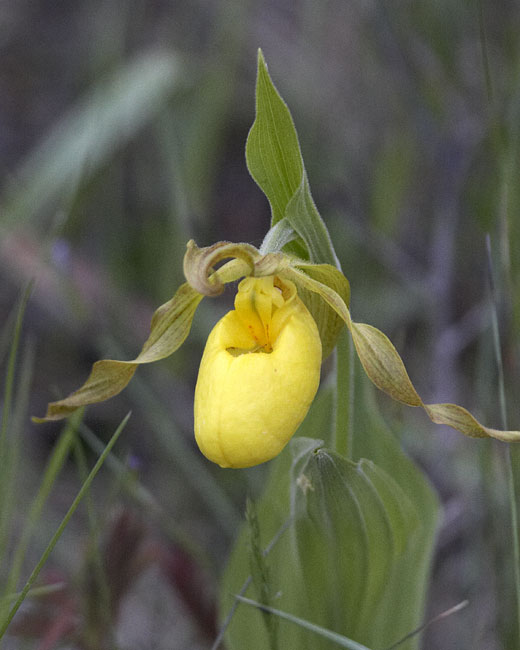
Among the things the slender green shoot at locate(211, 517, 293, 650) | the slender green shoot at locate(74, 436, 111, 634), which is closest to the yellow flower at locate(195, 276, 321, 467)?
the slender green shoot at locate(211, 517, 293, 650)

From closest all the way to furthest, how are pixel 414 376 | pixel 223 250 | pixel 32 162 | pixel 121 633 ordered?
pixel 223 250
pixel 121 633
pixel 414 376
pixel 32 162

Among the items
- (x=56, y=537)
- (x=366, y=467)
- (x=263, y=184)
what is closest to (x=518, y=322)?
(x=366, y=467)

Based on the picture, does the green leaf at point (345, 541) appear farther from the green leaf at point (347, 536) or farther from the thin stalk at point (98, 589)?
the thin stalk at point (98, 589)

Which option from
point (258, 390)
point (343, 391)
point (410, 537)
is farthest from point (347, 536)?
point (258, 390)

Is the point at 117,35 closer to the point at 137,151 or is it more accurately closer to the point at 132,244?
the point at 137,151

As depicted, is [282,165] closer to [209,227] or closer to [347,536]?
[347,536]

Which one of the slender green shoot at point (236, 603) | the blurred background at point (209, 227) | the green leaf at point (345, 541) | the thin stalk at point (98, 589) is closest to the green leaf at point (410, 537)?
the green leaf at point (345, 541)
